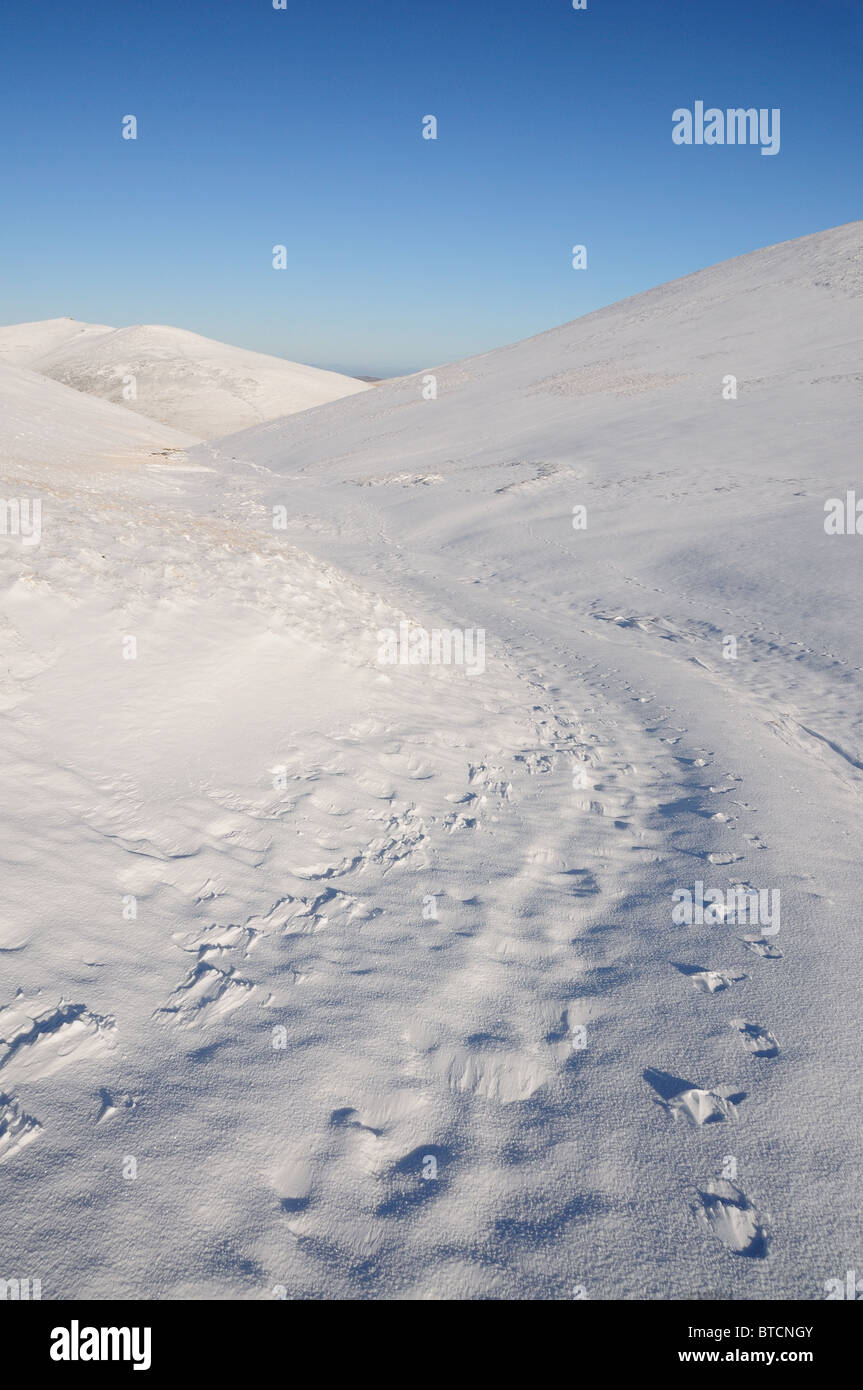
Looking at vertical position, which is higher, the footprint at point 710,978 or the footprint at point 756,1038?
the footprint at point 710,978

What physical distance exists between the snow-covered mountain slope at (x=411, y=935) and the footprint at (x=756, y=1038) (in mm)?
21

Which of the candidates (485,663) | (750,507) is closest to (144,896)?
(485,663)

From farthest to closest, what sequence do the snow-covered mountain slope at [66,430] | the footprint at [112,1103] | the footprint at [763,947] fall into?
the snow-covered mountain slope at [66,430] → the footprint at [763,947] → the footprint at [112,1103]

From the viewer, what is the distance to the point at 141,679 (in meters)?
7.02

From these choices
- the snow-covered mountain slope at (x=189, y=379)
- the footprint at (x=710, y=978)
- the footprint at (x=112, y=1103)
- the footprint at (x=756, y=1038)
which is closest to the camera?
the footprint at (x=112, y=1103)

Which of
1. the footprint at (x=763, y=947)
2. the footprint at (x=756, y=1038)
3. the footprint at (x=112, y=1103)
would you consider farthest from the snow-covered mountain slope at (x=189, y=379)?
the footprint at (x=756, y=1038)

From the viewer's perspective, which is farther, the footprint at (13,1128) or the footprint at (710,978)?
the footprint at (710,978)

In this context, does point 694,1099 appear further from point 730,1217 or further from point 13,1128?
point 13,1128

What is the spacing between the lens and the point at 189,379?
206 feet

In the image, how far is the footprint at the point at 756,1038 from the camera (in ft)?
12.5

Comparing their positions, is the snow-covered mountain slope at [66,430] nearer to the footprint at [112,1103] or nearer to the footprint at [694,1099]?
the footprint at [112,1103]

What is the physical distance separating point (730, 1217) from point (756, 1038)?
3.56 feet
